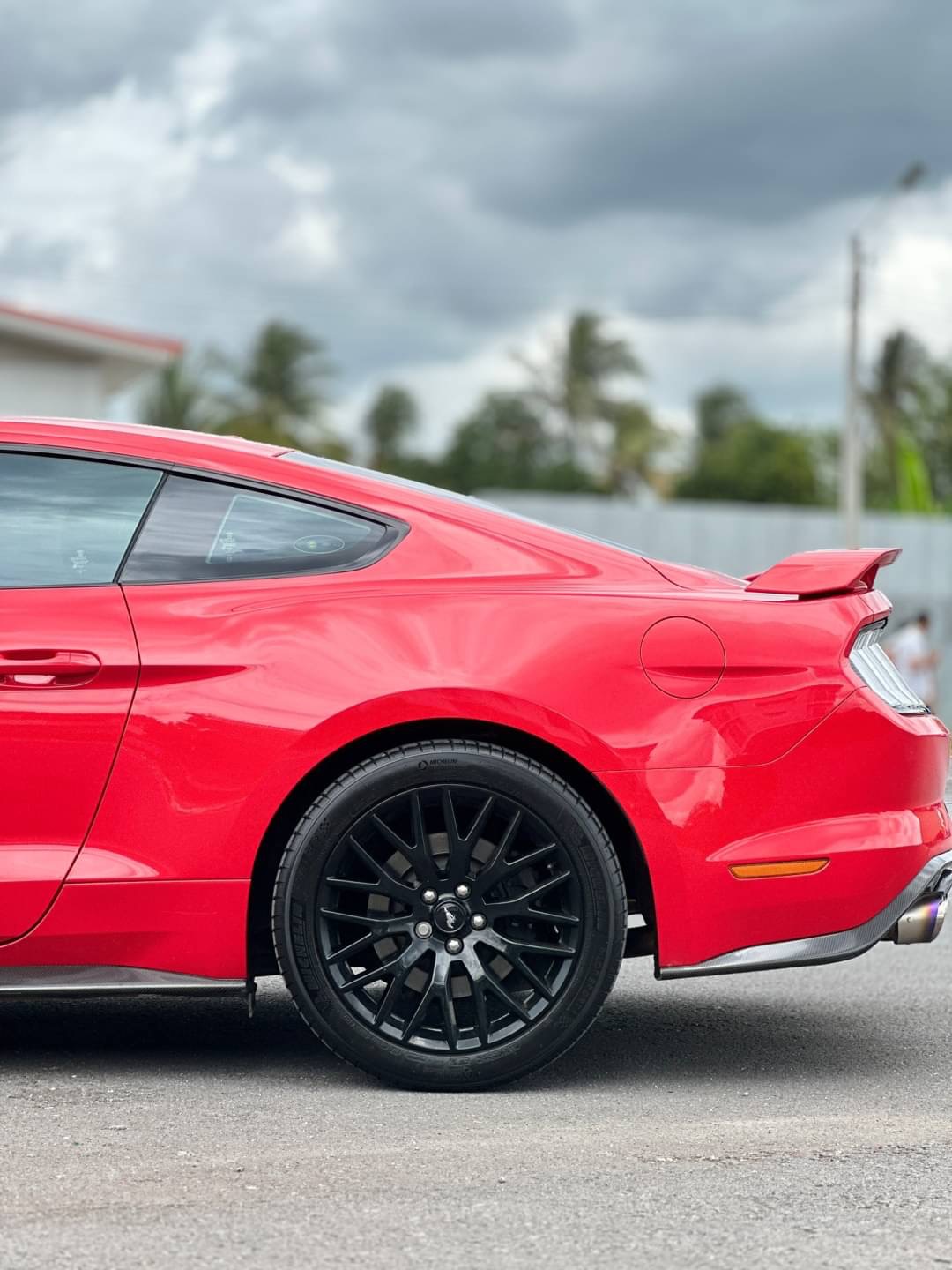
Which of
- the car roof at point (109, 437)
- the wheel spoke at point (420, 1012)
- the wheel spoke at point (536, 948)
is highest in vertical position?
the car roof at point (109, 437)

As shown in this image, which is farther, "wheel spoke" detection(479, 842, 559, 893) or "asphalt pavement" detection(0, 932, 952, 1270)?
"wheel spoke" detection(479, 842, 559, 893)

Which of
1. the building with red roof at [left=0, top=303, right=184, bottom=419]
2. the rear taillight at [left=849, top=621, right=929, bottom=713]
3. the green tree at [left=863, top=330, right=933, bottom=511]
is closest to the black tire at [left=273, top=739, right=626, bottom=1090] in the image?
the rear taillight at [left=849, top=621, right=929, bottom=713]

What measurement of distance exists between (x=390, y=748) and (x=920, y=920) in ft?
4.23

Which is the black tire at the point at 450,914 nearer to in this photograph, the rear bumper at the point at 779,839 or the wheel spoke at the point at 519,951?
the wheel spoke at the point at 519,951

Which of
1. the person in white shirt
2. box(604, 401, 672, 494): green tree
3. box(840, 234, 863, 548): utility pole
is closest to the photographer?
the person in white shirt

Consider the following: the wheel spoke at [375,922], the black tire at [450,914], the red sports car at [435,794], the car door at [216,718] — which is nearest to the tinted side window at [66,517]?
the red sports car at [435,794]

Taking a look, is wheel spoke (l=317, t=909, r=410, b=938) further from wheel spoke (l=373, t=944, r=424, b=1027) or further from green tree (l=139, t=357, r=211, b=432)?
green tree (l=139, t=357, r=211, b=432)

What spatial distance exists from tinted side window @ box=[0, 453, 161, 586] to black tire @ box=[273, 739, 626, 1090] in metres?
0.81

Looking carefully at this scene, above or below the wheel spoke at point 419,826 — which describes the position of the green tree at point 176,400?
above

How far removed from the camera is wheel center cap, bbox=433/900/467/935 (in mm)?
3939

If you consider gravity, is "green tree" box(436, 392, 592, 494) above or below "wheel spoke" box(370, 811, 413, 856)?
above

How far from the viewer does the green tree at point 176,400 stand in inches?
2013

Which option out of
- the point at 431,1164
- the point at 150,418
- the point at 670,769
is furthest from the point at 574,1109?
the point at 150,418

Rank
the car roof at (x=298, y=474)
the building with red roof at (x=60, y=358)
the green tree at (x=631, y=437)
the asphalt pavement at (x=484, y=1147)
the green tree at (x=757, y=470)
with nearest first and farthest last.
→ the asphalt pavement at (x=484, y=1147) < the car roof at (x=298, y=474) < the building with red roof at (x=60, y=358) < the green tree at (x=631, y=437) < the green tree at (x=757, y=470)
